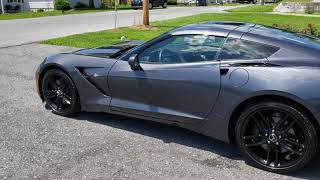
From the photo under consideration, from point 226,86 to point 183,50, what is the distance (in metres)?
0.74

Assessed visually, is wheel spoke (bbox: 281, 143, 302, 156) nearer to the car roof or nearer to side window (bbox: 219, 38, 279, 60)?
side window (bbox: 219, 38, 279, 60)

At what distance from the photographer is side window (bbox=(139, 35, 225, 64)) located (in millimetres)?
4520

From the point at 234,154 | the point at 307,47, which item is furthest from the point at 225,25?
the point at 234,154

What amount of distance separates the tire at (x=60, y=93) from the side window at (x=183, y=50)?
3.91 ft

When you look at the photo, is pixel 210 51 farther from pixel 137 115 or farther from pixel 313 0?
pixel 313 0

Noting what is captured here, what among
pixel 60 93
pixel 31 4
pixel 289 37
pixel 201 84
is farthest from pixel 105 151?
pixel 31 4

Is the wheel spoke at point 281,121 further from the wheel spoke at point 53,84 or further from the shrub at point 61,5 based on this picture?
the shrub at point 61,5

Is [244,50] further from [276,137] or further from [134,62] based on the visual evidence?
[134,62]

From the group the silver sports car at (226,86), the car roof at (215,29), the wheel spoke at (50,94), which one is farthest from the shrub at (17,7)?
the car roof at (215,29)

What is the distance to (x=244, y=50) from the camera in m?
4.32

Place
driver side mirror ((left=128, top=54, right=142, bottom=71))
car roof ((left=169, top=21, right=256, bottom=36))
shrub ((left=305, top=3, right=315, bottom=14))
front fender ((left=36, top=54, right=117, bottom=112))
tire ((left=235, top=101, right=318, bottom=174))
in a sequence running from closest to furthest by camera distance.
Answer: tire ((left=235, top=101, right=318, bottom=174)) < car roof ((left=169, top=21, right=256, bottom=36)) < driver side mirror ((left=128, top=54, right=142, bottom=71)) < front fender ((left=36, top=54, right=117, bottom=112)) < shrub ((left=305, top=3, right=315, bottom=14))

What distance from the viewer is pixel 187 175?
4117 mm

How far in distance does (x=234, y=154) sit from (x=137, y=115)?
1233 mm

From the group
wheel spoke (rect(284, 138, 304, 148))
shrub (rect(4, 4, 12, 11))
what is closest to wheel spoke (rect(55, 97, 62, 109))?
wheel spoke (rect(284, 138, 304, 148))
